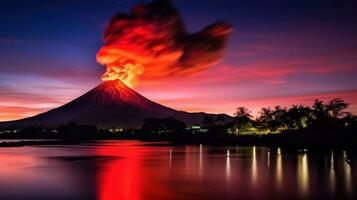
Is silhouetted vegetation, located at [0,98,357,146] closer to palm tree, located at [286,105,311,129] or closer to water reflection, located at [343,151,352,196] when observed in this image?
palm tree, located at [286,105,311,129]

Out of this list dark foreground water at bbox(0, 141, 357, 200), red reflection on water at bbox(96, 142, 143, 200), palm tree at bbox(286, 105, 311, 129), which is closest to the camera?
red reflection on water at bbox(96, 142, 143, 200)

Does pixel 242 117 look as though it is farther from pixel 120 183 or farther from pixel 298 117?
pixel 120 183

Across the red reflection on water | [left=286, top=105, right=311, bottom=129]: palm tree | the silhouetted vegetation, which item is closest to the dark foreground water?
the red reflection on water

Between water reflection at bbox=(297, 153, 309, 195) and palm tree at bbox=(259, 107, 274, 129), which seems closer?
water reflection at bbox=(297, 153, 309, 195)

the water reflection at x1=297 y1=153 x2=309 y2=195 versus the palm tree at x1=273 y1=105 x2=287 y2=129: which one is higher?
the palm tree at x1=273 y1=105 x2=287 y2=129

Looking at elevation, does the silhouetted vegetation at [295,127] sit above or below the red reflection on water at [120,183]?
above

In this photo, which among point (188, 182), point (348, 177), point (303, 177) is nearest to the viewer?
point (188, 182)

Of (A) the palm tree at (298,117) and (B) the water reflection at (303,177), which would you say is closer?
(B) the water reflection at (303,177)

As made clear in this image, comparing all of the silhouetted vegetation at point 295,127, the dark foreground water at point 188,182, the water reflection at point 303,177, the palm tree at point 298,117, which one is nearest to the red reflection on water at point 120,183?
the dark foreground water at point 188,182

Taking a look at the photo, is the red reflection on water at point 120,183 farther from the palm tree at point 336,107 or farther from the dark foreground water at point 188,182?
the palm tree at point 336,107

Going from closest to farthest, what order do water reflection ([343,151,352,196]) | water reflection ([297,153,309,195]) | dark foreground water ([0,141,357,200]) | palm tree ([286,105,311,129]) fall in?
dark foreground water ([0,141,357,200]) < water reflection ([343,151,352,196]) < water reflection ([297,153,309,195]) < palm tree ([286,105,311,129])

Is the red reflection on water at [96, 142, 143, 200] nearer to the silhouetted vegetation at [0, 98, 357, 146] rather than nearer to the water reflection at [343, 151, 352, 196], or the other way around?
the water reflection at [343, 151, 352, 196]

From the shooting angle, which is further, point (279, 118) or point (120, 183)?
point (279, 118)

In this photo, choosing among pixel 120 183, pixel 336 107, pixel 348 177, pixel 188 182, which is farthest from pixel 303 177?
pixel 336 107
